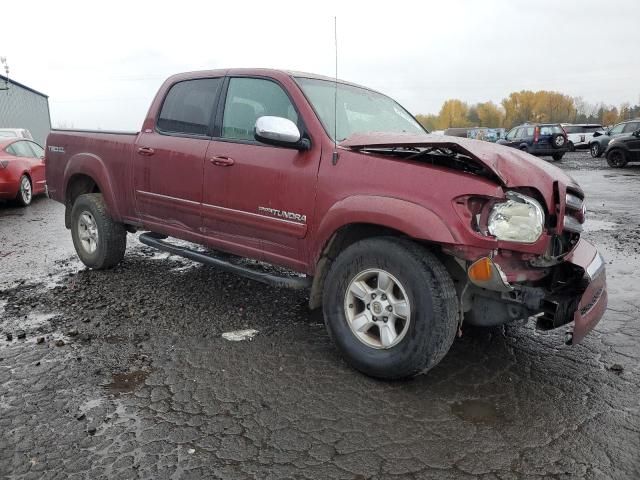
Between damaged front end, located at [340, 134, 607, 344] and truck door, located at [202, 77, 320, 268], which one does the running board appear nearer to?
truck door, located at [202, 77, 320, 268]

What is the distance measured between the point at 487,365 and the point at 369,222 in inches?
49.2

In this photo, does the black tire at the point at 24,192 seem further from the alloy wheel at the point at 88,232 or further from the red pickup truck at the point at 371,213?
the red pickup truck at the point at 371,213

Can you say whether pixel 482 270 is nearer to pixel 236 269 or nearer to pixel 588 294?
pixel 588 294

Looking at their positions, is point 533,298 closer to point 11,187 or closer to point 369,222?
point 369,222

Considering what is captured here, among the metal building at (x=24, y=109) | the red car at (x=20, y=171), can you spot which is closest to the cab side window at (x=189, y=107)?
the red car at (x=20, y=171)

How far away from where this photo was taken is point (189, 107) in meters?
→ 4.47

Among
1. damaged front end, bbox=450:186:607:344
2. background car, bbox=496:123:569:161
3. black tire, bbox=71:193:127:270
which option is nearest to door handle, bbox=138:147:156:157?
Answer: black tire, bbox=71:193:127:270

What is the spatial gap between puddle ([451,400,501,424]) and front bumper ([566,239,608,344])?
0.63 meters

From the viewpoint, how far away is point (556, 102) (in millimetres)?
106562

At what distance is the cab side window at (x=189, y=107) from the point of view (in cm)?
427

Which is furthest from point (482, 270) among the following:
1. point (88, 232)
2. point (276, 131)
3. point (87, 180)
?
point (87, 180)

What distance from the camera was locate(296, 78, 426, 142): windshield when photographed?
12.0ft

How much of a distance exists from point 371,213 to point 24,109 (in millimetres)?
42617

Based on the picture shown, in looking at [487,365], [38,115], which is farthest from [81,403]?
[38,115]
